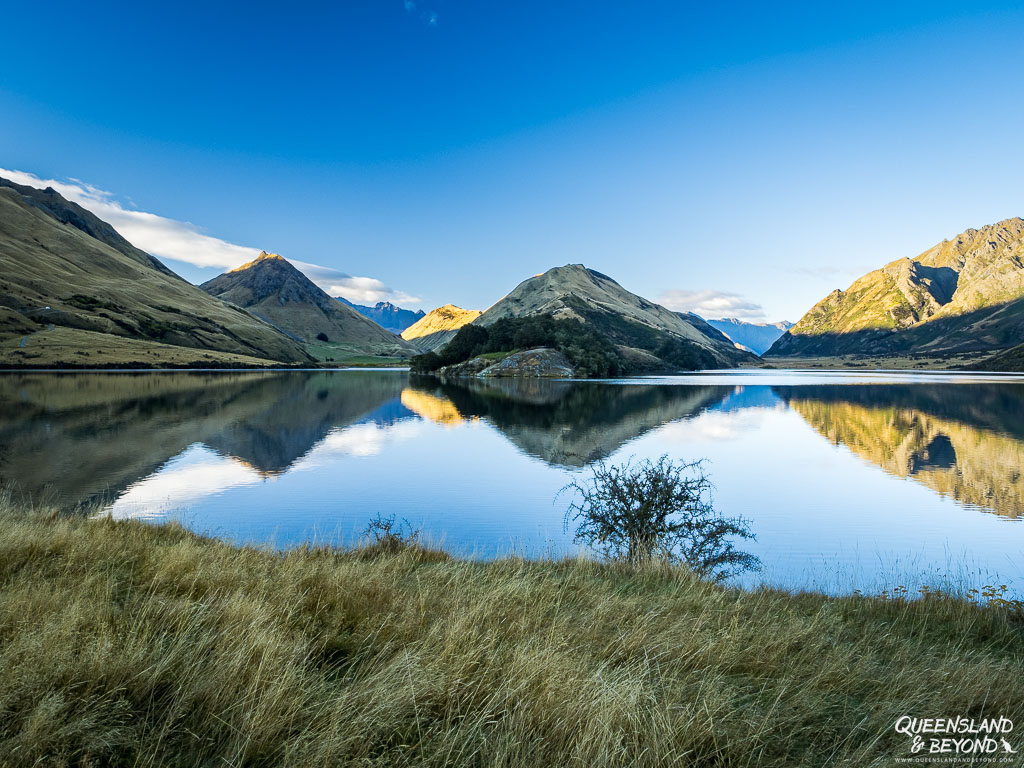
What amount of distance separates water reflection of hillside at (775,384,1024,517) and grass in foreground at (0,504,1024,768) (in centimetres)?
2074

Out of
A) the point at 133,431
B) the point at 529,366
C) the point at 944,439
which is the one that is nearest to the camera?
the point at 133,431

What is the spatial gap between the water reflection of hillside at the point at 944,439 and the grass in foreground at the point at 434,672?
20.7 metres

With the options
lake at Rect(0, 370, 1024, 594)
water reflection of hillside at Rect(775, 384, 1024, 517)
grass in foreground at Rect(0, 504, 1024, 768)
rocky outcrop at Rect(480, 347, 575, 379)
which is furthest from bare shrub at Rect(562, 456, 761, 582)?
rocky outcrop at Rect(480, 347, 575, 379)

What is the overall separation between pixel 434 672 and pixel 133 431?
40210 mm

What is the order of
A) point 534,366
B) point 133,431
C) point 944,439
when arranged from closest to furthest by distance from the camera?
1. point 133,431
2. point 944,439
3. point 534,366

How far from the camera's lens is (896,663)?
242 inches

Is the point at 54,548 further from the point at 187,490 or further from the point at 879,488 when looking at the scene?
the point at 879,488

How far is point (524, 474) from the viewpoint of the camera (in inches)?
1044

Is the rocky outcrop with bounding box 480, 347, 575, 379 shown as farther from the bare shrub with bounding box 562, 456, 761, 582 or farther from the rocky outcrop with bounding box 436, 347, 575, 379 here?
the bare shrub with bounding box 562, 456, 761, 582

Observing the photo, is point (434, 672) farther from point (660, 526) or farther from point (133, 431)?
point (133, 431)

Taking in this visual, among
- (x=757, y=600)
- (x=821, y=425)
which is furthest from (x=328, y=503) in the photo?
(x=821, y=425)

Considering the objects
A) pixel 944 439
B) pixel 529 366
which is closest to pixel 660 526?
pixel 944 439

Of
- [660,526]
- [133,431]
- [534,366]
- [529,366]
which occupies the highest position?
[534,366]

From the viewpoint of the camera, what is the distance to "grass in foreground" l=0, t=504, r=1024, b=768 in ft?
12.2
